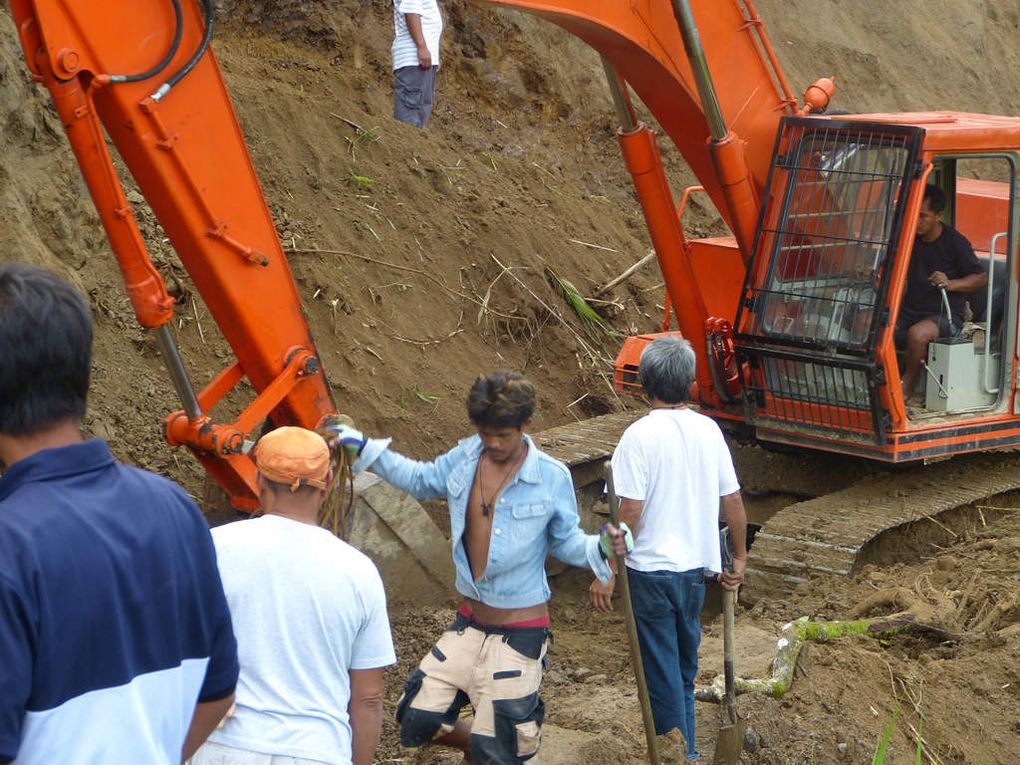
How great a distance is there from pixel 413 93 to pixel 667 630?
278 inches

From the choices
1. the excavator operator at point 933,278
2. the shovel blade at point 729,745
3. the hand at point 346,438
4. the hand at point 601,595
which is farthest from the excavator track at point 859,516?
the hand at point 346,438

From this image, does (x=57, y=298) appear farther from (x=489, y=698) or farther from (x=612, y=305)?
(x=612, y=305)

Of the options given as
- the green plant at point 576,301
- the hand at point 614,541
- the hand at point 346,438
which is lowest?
the green plant at point 576,301

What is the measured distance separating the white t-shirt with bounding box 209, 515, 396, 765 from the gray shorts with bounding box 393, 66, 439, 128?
8.02 meters

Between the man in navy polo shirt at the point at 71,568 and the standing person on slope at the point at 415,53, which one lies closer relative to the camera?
the man in navy polo shirt at the point at 71,568

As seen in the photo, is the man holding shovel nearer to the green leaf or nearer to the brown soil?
the brown soil

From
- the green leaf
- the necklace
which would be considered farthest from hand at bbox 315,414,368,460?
the green leaf

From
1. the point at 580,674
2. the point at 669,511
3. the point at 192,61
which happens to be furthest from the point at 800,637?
the point at 192,61

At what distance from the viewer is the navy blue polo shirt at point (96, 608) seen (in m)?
2.09

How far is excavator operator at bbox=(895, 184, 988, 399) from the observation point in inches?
299

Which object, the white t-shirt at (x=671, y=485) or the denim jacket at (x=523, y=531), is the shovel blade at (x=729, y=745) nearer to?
the white t-shirt at (x=671, y=485)

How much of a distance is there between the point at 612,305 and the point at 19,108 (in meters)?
5.21

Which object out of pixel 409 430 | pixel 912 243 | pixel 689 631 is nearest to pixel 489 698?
pixel 689 631

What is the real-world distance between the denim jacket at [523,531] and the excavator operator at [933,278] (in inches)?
158
